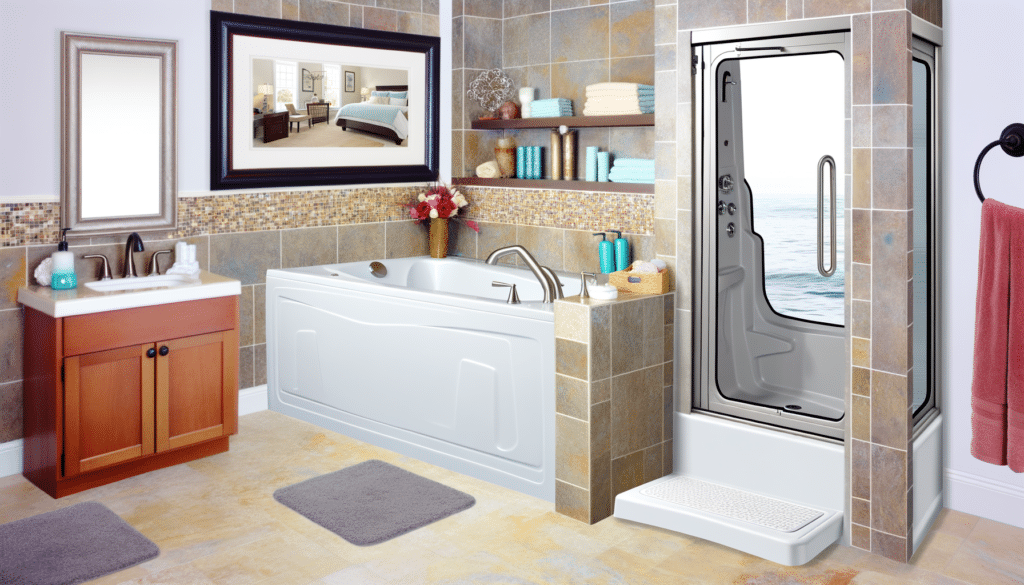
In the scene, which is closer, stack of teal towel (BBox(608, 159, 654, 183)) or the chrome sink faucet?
the chrome sink faucet

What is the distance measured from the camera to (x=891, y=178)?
9.44ft

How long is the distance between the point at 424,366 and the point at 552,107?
1601 millimetres

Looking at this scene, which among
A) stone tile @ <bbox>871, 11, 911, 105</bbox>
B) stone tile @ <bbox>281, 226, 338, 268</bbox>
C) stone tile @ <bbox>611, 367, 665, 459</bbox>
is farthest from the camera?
stone tile @ <bbox>281, 226, 338, 268</bbox>

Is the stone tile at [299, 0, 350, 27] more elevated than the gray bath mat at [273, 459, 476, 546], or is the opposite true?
the stone tile at [299, 0, 350, 27]

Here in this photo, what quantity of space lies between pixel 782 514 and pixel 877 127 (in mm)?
1286

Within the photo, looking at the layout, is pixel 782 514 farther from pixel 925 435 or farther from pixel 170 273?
pixel 170 273

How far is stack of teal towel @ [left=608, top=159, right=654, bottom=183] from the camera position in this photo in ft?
14.3

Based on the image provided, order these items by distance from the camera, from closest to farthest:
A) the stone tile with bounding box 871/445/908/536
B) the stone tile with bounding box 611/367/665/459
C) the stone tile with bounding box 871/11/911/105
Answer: the stone tile with bounding box 871/11/911/105 < the stone tile with bounding box 871/445/908/536 < the stone tile with bounding box 611/367/665/459

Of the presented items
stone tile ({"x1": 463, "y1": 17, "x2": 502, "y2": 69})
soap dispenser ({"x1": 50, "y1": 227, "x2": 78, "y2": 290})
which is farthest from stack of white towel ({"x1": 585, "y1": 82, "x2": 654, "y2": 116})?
soap dispenser ({"x1": 50, "y1": 227, "x2": 78, "y2": 290})

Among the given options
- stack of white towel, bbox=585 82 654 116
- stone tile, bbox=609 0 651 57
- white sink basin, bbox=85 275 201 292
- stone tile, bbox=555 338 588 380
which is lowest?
stone tile, bbox=555 338 588 380

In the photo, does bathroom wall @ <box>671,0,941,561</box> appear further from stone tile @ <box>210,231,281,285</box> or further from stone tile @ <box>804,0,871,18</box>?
stone tile @ <box>210,231,281,285</box>

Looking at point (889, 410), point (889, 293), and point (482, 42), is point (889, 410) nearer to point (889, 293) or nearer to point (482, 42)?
point (889, 293)

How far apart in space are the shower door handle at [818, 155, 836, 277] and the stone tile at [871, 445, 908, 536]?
61 cm

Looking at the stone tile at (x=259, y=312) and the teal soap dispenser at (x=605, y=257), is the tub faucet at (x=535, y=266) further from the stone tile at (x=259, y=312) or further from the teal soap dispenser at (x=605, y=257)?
the stone tile at (x=259, y=312)
